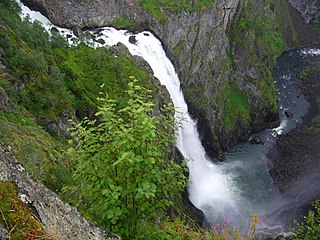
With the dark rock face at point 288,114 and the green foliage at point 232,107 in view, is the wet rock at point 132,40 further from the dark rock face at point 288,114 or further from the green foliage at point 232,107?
the dark rock face at point 288,114

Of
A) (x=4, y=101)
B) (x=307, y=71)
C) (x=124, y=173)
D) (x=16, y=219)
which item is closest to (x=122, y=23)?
(x=4, y=101)

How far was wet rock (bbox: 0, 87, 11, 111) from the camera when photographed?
61.2ft

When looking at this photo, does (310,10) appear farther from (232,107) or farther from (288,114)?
(232,107)

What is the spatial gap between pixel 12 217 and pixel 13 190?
2.37ft

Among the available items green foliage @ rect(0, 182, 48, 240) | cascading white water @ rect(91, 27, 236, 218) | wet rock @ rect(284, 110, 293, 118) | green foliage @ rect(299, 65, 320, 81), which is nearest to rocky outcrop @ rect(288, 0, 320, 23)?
green foliage @ rect(299, 65, 320, 81)

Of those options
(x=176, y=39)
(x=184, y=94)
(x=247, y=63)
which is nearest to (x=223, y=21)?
(x=247, y=63)

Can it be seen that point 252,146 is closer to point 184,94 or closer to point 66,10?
point 184,94

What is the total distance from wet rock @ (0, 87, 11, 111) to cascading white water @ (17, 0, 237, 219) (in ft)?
78.0

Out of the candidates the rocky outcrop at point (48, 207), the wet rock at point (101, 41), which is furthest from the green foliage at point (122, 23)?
the rocky outcrop at point (48, 207)

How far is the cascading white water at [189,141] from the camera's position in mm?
43344

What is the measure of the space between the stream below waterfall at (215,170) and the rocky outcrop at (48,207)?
30.4m

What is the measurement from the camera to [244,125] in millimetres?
61406

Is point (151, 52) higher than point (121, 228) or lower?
higher

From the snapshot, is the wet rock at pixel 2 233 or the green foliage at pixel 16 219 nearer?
the wet rock at pixel 2 233
